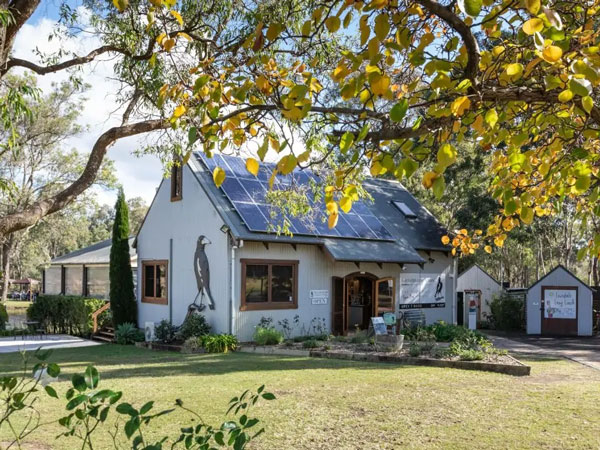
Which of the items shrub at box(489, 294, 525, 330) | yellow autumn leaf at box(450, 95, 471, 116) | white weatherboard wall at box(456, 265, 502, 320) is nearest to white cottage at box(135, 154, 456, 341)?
shrub at box(489, 294, 525, 330)

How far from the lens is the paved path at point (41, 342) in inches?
720

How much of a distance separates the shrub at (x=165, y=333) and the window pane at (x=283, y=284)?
10.2 feet

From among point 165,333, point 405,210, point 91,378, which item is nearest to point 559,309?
point 405,210

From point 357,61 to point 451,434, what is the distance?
Answer: 214 inches

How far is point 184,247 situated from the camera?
760 inches

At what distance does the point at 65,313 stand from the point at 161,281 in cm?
509

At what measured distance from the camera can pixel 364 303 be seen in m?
21.6

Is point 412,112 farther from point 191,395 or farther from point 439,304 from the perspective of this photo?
point 439,304

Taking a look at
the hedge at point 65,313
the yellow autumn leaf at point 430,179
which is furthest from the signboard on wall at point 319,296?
the yellow autumn leaf at point 430,179

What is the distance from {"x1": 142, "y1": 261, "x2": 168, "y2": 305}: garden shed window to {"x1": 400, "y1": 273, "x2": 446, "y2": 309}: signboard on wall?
8361mm

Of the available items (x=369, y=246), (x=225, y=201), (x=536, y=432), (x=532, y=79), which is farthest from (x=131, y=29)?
(x=369, y=246)

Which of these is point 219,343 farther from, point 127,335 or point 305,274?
point 127,335

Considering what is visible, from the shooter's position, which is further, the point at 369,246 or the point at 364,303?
the point at 364,303

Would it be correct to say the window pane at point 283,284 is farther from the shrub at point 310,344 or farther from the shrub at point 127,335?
the shrub at point 127,335
